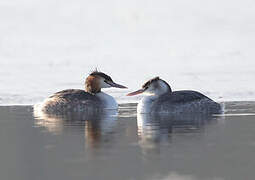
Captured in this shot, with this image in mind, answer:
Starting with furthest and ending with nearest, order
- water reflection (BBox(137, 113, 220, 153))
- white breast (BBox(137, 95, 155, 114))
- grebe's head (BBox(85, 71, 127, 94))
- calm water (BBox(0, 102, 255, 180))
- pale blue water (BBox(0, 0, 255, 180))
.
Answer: grebe's head (BBox(85, 71, 127, 94))
white breast (BBox(137, 95, 155, 114))
water reflection (BBox(137, 113, 220, 153))
pale blue water (BBox(0, 0, 255, 180))
calm water (BBox(0, 102, 255, 180))

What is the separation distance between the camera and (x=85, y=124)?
16.4m

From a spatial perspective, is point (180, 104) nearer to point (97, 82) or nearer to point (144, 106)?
point (144, 106)

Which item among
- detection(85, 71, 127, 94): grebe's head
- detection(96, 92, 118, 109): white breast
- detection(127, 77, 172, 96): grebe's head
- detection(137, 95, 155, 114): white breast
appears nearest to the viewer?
detection(137, 95, 155, 114): white breast

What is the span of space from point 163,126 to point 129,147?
130 inches

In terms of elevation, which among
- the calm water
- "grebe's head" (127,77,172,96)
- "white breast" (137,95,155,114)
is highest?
"grebe's head" (127,77,172,96)

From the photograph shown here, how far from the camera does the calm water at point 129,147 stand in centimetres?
1010

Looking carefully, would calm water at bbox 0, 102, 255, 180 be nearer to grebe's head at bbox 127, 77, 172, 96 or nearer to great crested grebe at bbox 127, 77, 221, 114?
great crested grebe at bbox 127, 77, 221, 114

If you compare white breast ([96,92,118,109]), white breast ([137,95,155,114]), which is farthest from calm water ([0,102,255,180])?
white breast ([96,92,118,109])

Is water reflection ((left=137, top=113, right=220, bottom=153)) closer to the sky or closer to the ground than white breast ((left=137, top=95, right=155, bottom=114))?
closer to the ground

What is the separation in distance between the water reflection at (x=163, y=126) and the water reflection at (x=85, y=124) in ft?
2.07

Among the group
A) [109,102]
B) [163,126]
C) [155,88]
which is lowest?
[163,126]

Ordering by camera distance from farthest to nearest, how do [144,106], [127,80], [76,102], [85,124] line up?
[127,80] → [76,102] → [144,106] → [85,124]

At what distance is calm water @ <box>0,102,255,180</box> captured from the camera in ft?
33.1

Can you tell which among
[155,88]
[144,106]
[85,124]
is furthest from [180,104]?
[85,124]
